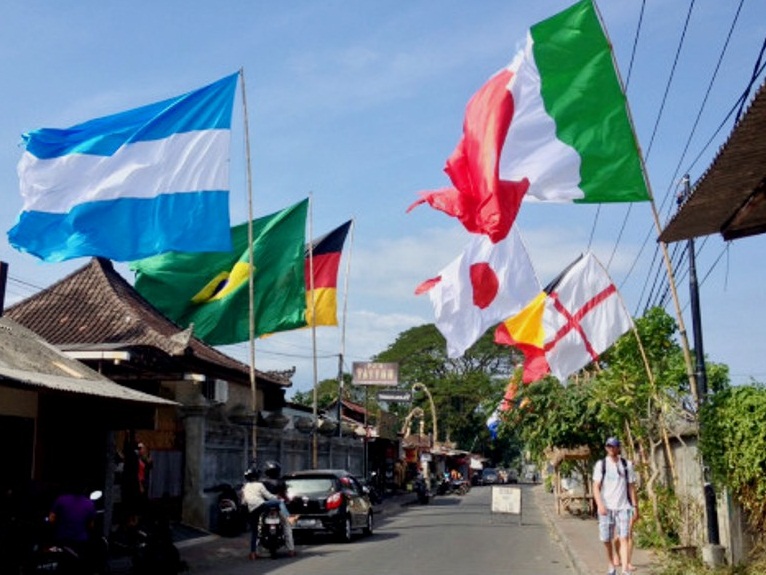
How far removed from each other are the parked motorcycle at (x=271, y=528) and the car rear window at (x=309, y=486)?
97.0 inches

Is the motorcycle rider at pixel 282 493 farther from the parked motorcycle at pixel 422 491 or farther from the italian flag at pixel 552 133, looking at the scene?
the parked motorcycle at pixel 422 491

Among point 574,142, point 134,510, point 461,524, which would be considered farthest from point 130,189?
point 461,524

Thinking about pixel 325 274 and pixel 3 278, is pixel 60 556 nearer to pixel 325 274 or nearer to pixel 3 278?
pixel 3 278

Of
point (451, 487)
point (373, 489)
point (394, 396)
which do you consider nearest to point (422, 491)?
point (373, 489)

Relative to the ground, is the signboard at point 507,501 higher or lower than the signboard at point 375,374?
lower

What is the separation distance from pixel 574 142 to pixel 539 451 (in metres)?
17.0

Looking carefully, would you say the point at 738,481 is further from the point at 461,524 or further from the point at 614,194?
the point at 461,524

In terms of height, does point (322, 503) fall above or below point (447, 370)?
below

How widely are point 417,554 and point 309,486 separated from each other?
147 inches

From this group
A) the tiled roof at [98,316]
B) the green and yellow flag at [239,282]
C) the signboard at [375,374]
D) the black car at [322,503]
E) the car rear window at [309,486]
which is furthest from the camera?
the signboard at [375,374]

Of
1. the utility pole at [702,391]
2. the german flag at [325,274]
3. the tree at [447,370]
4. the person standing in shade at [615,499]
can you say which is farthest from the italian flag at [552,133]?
the tree at [447,370]

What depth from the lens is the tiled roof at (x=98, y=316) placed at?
23.6m

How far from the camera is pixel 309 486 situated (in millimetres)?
20469

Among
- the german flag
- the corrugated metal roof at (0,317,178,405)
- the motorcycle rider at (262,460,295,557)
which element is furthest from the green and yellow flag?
the corrugated metal roof at (0,317,178,405)
